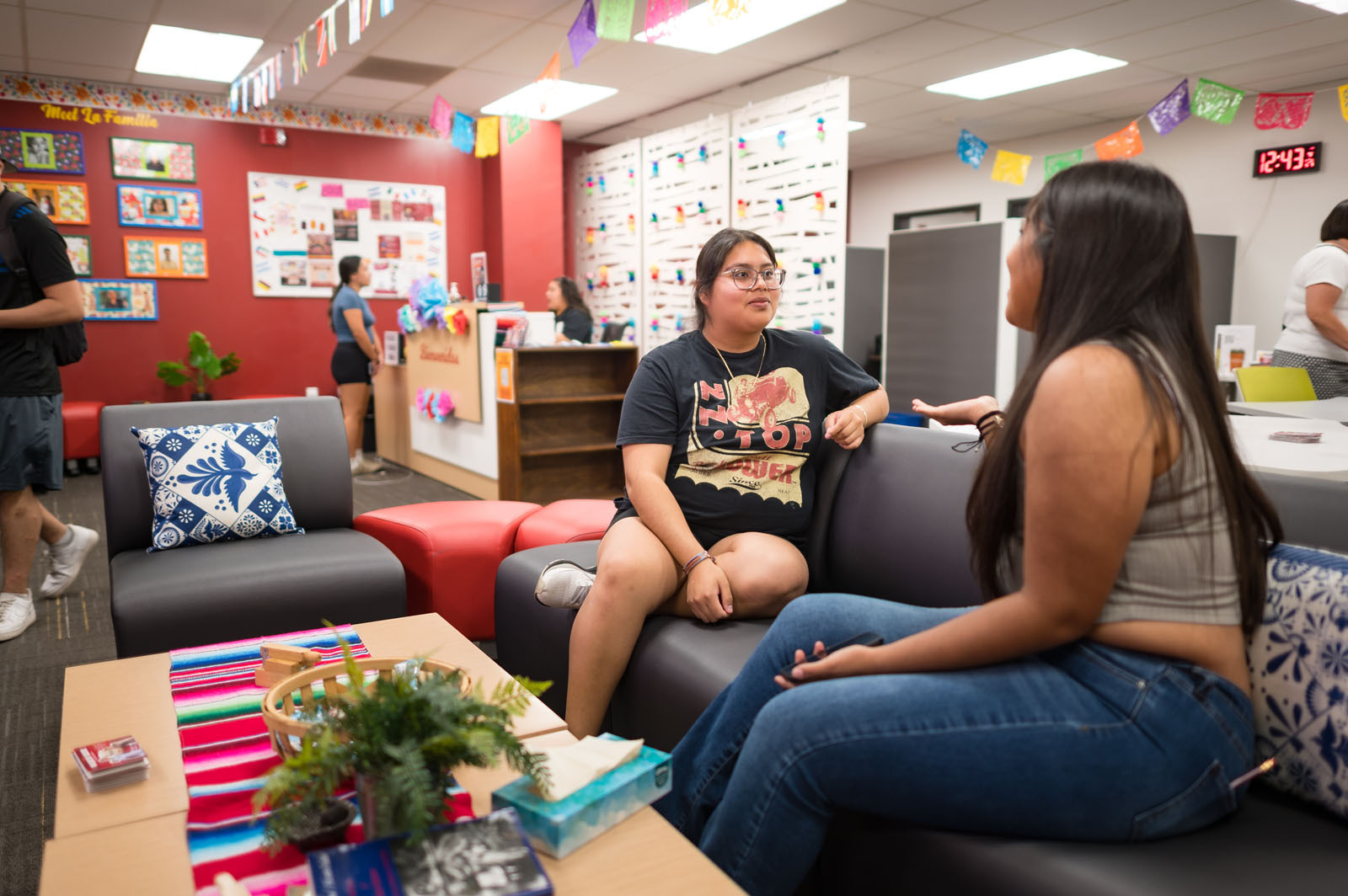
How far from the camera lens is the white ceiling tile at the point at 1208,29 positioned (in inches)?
187

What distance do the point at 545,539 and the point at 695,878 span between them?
1.67 m

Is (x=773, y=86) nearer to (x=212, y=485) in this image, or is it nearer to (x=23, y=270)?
(x=23, y=270)

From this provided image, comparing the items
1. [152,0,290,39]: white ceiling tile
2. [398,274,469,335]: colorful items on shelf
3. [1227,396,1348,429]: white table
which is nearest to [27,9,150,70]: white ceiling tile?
[152,0,290,39]: white ceiling tile

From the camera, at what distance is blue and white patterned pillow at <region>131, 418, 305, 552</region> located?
2.48 m

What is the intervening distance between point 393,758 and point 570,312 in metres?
5.36

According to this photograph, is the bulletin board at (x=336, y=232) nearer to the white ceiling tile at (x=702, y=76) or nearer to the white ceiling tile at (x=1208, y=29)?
the white ceiling tile at (x=702, y=76)

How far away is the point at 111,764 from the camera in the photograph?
120 cm

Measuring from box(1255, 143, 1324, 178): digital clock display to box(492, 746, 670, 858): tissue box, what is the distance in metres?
7.40

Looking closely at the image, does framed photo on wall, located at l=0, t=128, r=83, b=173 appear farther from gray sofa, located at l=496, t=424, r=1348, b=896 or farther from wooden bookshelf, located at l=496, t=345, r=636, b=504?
gray sofa, located at l=496, t=424, r=1348, b=896

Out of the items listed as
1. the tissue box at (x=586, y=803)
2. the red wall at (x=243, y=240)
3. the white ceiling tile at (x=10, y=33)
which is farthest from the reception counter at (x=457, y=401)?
the tissue box at (x=586, y=803)

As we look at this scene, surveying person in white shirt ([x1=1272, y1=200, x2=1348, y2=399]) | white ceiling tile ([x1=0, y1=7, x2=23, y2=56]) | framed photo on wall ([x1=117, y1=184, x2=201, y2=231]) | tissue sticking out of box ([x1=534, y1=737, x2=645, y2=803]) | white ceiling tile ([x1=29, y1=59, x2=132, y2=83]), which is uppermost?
white ceiling tile ([x1=29, y1=59, x2=132, y2=83])

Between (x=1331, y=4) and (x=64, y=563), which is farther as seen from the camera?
(x=1331, y=4)

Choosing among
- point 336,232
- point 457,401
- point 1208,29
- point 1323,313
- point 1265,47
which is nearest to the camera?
point 1323,313

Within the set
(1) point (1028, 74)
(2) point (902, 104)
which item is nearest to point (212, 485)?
(1) point (1028, 74)
